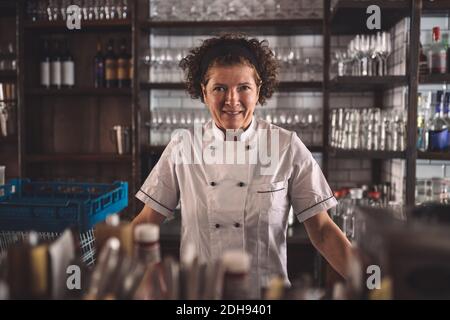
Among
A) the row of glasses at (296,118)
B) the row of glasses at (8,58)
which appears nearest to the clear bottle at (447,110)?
the row of glasses at (296,118)

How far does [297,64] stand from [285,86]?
16 centimetres

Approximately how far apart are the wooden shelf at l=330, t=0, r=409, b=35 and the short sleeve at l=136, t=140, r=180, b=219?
1428 millimetres

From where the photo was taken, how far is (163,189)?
2037mm

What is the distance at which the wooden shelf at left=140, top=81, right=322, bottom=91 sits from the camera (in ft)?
11.6

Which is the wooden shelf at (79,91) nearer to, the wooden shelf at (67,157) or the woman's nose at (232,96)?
the wooden shelf at (67,157)

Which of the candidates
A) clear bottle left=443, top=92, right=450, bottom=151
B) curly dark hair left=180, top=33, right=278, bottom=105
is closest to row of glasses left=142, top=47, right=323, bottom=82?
clear bottle left=443, top=92, right=450, bottom=151

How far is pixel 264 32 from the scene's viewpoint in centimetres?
376

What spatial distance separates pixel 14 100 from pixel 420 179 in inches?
111

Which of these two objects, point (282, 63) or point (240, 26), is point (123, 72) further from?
point (282, 63)

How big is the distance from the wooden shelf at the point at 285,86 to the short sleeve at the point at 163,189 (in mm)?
1599

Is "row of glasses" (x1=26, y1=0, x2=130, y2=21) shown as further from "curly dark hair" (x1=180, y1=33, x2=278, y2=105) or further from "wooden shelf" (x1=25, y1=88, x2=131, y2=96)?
"curly dark hair" (x1=180, y1=33, x2=278, y2=105)

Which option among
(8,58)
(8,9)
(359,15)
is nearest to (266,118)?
(359,15)

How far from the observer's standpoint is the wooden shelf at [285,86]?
3.53m
